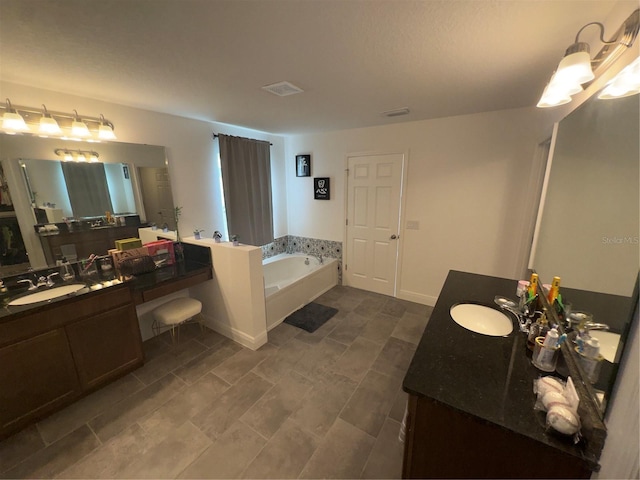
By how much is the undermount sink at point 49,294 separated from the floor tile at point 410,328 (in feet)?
9.33

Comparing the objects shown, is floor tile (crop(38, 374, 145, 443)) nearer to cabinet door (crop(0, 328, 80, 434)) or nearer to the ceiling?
cabinet door (crop(0, 328, 80, 434))

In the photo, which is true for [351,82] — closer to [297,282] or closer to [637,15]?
[637,15]

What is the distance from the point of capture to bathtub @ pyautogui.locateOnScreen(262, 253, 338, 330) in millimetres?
2830

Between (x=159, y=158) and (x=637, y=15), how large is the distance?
10.9 ft

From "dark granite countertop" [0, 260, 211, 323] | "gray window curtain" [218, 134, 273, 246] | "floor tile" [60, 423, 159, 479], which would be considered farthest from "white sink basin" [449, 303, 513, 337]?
"gray window curtain" [218, 134, 273, 246]

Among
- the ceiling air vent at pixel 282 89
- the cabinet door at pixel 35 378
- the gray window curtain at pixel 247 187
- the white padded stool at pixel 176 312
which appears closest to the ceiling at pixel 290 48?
the ceiling air vent at pixel 282 89

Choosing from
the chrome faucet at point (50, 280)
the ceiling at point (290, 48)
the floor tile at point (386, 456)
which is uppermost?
the ceiling at point (290, 48)

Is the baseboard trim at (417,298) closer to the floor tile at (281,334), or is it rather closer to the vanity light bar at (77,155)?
the floor tile at (281,334)

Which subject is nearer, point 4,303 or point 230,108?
point 4,303

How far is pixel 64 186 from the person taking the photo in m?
2.07

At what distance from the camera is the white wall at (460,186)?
2.54 m

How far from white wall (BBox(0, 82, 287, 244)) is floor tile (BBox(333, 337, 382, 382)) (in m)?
2.23

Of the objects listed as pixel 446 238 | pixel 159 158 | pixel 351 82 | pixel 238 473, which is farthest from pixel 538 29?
pixel 159 158

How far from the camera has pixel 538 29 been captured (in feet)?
3.97
